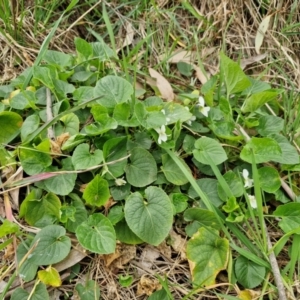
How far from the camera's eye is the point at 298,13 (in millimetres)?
2096

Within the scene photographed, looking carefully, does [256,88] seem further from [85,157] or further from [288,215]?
[85,157]

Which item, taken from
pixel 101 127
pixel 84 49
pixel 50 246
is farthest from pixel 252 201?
pixel 84 49

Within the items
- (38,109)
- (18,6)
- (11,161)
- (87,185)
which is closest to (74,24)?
(18,6)

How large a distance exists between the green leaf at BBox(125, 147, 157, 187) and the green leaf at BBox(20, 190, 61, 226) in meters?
0.25

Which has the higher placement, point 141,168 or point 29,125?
point 29,125

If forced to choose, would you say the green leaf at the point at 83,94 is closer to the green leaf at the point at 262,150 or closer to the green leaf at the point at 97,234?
the green leaf at the point at 97,234

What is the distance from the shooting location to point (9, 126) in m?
1.55

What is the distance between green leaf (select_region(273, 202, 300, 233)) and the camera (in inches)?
55.8

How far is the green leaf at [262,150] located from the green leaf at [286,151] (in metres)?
0.03

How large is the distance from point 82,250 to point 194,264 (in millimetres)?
351

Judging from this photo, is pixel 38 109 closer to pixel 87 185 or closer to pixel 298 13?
pixel 87 185

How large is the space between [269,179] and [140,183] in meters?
0.44

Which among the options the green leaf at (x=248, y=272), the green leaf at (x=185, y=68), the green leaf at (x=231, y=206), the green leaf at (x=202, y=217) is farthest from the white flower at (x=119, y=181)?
the green leaf at (x=185, y=68)

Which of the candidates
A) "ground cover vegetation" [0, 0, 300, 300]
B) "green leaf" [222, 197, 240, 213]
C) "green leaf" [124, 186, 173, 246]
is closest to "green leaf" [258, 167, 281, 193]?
"ground cover vegetation" [0, 0, 300, 300]
